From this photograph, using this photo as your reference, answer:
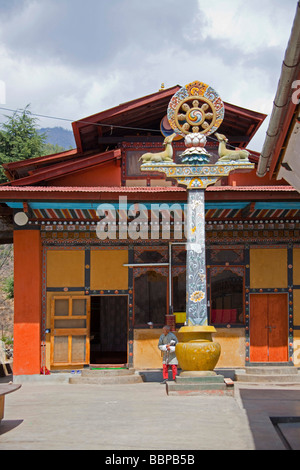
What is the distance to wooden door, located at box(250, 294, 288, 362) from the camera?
15.4 metres

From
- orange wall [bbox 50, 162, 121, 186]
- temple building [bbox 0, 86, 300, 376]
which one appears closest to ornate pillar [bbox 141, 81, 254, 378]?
temple building [bbox 0, 86, 300, 376]

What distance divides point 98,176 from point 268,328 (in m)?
5.57

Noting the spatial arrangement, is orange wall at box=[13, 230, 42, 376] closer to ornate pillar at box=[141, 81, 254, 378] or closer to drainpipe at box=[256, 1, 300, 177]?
ornate pillar at box=[141, 81, 254, 378]

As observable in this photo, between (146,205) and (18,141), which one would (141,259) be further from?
(18,141)

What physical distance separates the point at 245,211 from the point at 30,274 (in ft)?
17.1

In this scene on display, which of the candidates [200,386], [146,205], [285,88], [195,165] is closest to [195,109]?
[195,165]

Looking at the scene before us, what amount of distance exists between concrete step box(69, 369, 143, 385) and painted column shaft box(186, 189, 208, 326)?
2733 millimetres

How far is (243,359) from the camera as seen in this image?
15289 millimetres

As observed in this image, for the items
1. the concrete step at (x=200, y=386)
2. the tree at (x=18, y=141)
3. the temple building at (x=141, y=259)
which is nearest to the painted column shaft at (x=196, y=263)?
the concrete step at (x=200, y=386)

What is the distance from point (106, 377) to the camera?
1420 cm
